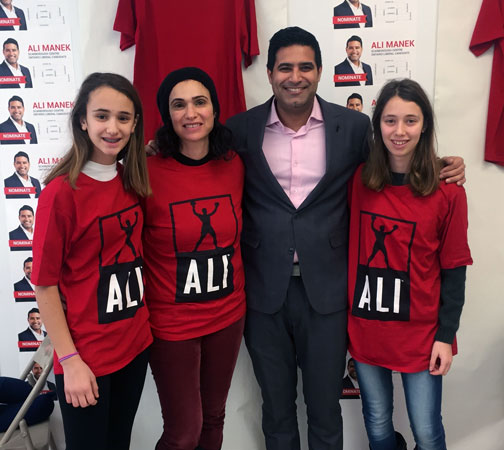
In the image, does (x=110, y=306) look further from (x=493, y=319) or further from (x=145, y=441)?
(x=493, y=319)

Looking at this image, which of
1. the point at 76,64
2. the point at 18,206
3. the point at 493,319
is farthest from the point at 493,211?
the point at 18,206

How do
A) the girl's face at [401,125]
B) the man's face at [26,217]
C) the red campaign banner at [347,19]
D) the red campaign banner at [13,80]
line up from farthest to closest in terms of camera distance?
the man's face at [26,217], the red campaign banner at [13,80], the red campaign banner at [347,19], the girl's face at [401,125]

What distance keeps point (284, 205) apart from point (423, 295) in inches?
21.4

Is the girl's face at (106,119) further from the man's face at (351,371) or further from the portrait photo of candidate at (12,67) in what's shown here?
the man's face at (351,371)

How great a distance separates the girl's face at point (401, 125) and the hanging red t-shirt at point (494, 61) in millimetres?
709

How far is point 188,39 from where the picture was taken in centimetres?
176

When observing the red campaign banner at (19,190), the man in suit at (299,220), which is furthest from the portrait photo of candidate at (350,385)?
the red campaign banner at (19,190)

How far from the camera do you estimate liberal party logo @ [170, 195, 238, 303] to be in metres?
1.40

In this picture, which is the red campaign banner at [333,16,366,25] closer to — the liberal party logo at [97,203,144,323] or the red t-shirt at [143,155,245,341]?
the red t-shirt at [143,155,245,341]

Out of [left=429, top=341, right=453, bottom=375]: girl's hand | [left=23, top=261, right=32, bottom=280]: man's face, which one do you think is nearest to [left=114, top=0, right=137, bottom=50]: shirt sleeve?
[left=23, top=261, right=32, bottom=280]: man's face

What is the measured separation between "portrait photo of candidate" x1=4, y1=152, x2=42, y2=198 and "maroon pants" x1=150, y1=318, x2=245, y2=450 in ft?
3.61

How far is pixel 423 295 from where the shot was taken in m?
1.40

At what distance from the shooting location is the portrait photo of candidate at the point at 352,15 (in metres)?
1.85

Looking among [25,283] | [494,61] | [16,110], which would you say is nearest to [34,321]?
[25,283]
